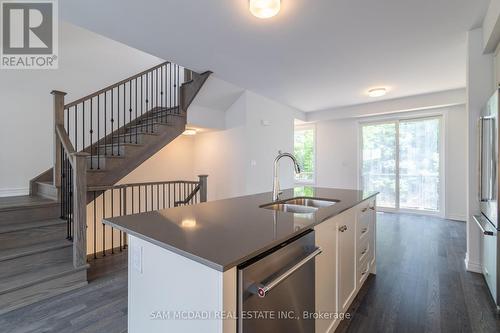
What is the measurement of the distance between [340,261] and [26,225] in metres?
3.24

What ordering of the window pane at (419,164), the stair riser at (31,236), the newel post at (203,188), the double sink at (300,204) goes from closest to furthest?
the double sink at (300,204)
the stair riser at (31,236)
the newel post at (203,188)
the window pane at (419,164)

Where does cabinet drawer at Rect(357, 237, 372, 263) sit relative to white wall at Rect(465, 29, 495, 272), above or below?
below

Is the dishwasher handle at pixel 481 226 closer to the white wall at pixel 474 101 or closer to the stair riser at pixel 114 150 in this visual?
the white wall at pixel 474 101

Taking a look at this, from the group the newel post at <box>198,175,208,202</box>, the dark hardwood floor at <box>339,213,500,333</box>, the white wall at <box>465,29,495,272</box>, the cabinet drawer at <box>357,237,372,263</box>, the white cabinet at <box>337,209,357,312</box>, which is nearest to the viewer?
the white cabinet at <box>337,209,357,312</box>

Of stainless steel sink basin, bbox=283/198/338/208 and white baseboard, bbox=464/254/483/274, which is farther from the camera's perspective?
white baseboard, bbox=464/254/483/274

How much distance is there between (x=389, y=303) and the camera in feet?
6.73

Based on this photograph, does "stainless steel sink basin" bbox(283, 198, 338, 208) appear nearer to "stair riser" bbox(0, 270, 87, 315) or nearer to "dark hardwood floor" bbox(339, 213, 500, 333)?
"dark hardwood floor" bbox(339, 213, 500, 333)

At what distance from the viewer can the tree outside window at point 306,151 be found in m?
6.99

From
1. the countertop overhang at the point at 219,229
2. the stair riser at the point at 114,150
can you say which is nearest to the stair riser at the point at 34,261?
the stair riser at the point at 114,150

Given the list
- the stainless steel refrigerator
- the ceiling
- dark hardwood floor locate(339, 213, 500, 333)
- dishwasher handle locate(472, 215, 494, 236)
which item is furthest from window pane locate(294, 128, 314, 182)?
the stainless steel refrigerator

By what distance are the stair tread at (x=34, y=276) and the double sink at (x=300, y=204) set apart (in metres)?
2.09

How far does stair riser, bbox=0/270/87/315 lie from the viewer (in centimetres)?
203

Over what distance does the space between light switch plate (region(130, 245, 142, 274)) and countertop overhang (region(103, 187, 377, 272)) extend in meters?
0.09

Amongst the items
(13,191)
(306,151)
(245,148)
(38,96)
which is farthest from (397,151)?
(13,191)
